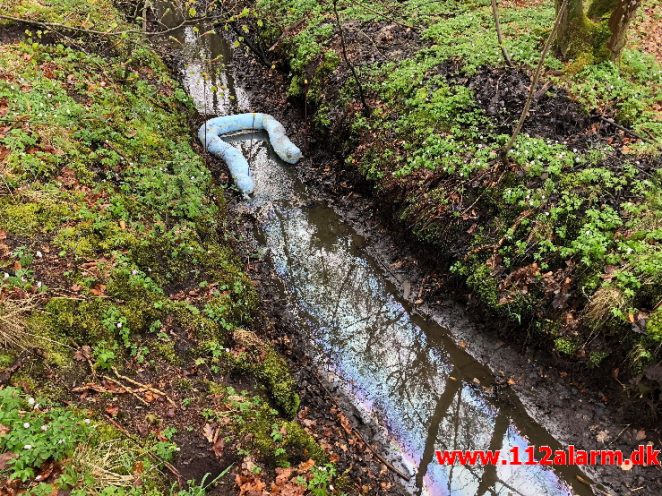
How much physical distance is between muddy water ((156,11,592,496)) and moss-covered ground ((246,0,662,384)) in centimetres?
113

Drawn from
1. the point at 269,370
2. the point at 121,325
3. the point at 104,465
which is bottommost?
the point at 104,465

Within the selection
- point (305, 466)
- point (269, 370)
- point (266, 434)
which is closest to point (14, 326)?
point (266, 434)

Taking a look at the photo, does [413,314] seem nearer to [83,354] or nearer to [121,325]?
[121,325]

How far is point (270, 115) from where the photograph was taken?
11141 millimetres

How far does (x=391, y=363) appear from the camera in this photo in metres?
6.70

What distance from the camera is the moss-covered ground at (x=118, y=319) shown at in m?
3.59

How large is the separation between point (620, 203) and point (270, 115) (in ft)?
A: 26.7

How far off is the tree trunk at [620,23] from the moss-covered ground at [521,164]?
0.37 m

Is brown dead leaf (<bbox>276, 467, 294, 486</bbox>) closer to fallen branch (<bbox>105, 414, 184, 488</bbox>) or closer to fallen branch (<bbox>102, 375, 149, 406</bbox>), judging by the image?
fallen branch (<bbox>105, 414, 184, 488</bbox>)

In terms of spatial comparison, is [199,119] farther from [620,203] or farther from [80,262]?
[620,203]

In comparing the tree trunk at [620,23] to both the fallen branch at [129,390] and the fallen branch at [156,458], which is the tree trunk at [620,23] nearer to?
the fallen branch at [129,390]

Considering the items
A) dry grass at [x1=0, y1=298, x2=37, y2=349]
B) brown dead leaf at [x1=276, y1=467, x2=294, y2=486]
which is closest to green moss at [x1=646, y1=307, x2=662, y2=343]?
brown dead leaf at [x1=276, y1=467, x2=294, y2=486]

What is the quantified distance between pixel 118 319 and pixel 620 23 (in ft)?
33.0

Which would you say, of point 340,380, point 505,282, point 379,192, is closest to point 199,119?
point 379,192
